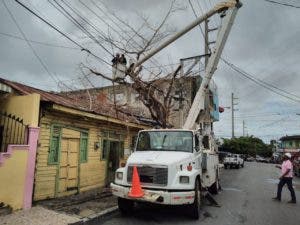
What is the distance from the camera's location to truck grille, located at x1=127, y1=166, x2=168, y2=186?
28.1 feet

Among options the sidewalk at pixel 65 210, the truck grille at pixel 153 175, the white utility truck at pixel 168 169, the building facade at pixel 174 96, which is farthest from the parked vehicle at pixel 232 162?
the truck grille at pixel 153 175

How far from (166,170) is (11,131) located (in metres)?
5.00

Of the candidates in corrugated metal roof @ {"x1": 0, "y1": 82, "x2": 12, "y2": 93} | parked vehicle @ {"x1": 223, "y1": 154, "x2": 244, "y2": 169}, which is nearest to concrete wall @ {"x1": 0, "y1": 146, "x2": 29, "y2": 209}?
corrugated metal roof @ {"x1": 0, "y1": 82, "x2": 12, "y2": 93}

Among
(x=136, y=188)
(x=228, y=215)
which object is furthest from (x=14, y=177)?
(x=228, y=215)

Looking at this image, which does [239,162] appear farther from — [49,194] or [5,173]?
[5,173]

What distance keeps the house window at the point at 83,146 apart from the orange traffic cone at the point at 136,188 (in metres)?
4.45

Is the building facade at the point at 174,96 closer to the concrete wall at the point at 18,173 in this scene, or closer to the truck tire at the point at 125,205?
the concrete wall at the point at 18,173

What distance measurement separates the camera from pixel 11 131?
9.83m

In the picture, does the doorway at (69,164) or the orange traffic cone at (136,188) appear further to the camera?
the doorway at (69,164)

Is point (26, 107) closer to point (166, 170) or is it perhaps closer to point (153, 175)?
point (153, 175)

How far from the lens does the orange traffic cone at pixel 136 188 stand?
8.41 m

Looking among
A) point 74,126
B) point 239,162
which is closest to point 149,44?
point 74,126

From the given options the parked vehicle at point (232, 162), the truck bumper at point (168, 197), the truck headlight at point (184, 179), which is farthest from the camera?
the parked vehicle at point (232, 162)

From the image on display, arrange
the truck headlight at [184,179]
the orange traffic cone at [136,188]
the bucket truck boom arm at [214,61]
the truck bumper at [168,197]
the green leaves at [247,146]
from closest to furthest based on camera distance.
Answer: the truck bumper at [168,197] → the orange traffic cone at [136,188] → the truck headlight at [184,179] → the bucket truck boom arm at [214,61] → the green leaves at [247,146]
